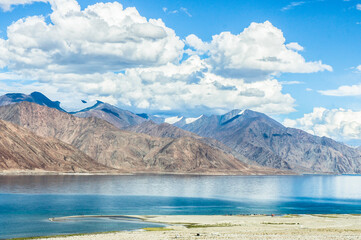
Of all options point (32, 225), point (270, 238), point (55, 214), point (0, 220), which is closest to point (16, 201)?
point (55, 214)

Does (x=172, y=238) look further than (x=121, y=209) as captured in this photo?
No

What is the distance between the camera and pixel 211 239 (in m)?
62.8

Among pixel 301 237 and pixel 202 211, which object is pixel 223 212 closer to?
pixel 202 211

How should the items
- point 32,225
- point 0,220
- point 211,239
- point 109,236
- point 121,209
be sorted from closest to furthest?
1. point 211,239
2. point 109,236
3. point 32,225
4. point 0,220
5. point 121,209

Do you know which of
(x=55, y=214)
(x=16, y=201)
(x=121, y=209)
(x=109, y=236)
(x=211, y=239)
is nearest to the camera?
(x=211, y=239)

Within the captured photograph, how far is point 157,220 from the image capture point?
99.2m

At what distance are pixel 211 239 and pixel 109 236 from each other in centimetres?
1708

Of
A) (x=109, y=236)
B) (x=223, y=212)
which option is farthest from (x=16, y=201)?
(x=109, y=236)

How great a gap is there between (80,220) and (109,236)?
30213 mm

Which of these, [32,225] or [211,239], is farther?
[32,225]

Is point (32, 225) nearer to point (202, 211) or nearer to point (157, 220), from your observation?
point (157, 220)

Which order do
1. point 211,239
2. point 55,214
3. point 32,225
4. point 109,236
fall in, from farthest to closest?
point 55,214 < point 32,225 < point 109,236 < point 211,239

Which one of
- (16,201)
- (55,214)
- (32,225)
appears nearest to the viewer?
(32,225)

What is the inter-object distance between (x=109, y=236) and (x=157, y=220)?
30.0 m
